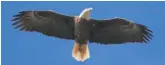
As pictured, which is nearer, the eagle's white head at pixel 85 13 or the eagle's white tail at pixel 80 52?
the eagle's white head at pixel 85 13

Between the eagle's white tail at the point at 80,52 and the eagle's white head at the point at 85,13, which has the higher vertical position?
the eagle's white head at the point at 85,13

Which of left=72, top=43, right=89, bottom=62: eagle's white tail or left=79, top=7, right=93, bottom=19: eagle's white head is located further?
left=72, top=43, right=89, bottom=62: eagle's white tail

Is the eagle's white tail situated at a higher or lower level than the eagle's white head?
lower

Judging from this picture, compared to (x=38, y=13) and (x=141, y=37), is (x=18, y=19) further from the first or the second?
(x=141, y=37)

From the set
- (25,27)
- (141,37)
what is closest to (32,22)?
(25,27)
